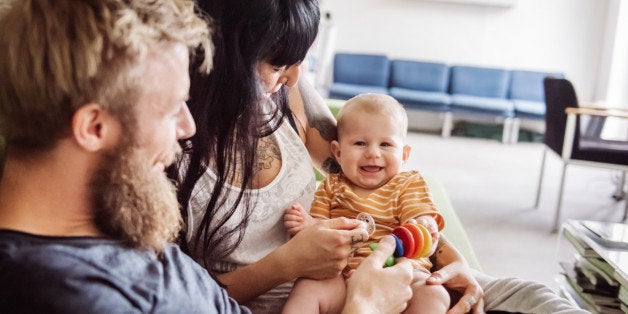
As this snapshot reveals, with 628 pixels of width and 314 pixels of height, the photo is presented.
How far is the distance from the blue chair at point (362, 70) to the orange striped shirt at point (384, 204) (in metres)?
5.88

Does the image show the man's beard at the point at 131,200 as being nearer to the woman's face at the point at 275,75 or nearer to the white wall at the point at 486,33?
the woman's face at the point at 275,75

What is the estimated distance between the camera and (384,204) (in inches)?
56.9

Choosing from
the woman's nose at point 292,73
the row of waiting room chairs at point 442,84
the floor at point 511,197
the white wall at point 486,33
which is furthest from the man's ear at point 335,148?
the white wall at point 486,33

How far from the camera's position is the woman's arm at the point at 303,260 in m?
1.14

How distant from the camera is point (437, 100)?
6938mm

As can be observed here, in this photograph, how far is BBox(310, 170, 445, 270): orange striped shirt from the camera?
139 centimetres

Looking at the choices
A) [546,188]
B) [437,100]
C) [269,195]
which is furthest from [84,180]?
[437,100]

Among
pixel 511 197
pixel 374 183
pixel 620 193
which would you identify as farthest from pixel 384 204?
pixel 620 193

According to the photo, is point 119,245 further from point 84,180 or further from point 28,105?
point 28,105

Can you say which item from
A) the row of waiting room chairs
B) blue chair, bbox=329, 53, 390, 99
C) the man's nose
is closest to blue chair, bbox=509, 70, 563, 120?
the row of waiting room chairs

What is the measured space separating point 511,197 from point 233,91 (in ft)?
12.6

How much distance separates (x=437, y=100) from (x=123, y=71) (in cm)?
649

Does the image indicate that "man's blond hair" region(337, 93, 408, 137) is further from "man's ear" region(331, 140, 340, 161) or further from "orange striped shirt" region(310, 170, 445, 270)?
"orange striped shirt" region(310, 170, 445, 270)

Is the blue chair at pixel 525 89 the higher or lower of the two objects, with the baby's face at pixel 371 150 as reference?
lower
